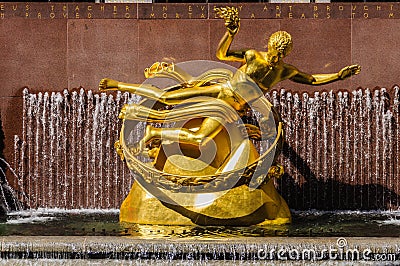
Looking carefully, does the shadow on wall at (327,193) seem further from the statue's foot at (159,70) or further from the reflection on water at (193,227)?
the statue's foot at (159,70)

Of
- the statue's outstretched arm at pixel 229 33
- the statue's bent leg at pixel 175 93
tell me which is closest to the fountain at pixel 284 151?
the statue's bent leg at pixel 175 93

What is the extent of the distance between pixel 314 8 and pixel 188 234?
554 cm

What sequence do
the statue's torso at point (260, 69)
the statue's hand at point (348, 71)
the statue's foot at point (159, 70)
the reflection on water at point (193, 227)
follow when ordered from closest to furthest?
the reflection on water at point (193, 227) → the statue's torso at point (260, 69) → the statue's hand at point (348, 71) → the statue's foot at point (159, 70)

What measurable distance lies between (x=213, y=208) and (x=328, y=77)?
95.3 inches

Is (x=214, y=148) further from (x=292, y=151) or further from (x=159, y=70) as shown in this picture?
(x=292, y=151)

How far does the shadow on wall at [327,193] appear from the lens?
1362 cm

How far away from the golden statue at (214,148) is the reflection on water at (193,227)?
24cm

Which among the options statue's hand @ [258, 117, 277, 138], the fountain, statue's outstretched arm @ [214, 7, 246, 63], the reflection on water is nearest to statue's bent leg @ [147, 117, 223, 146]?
statue's hand @ [258, 117, 277, 138]

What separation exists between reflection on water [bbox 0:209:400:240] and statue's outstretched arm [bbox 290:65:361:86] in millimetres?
1883

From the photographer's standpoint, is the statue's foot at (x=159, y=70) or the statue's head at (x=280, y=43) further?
the statue's foot at (x=159, y=70)

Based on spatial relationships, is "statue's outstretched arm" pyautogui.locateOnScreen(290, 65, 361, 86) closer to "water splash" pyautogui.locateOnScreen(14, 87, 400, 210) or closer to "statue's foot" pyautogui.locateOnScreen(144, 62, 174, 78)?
"statue's foot" pyautogui.locateOnScreen(144, 62, 174, 78)

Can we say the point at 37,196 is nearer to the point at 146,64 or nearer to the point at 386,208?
the point at 146,64

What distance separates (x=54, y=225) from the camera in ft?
36.4

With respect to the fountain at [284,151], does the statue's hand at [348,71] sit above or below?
above
